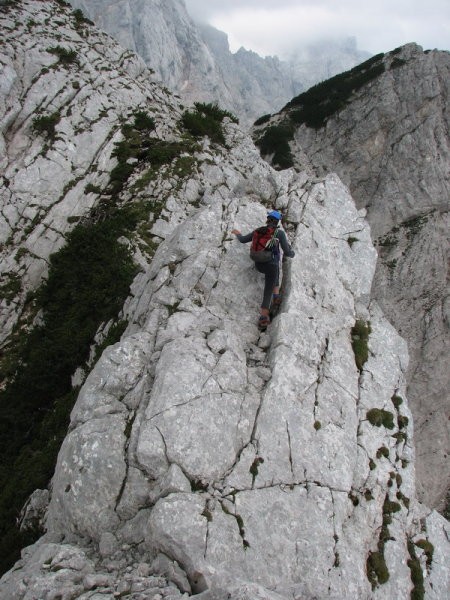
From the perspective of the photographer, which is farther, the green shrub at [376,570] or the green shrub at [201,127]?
the green shrub at [201,127]

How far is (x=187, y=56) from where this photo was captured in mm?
114688

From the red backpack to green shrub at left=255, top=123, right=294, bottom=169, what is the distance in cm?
3770

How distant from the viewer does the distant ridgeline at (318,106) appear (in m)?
48.3

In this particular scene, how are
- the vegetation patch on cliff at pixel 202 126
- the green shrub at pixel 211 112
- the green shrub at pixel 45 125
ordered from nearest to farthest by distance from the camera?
the green shrub at pixel 45 125 < the vegetation patch on cliff at pixel 202 126 < the green shrub at pixel 211 112

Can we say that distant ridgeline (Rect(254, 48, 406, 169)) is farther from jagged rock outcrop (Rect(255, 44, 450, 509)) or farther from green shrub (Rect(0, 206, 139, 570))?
green shrub (Rect(0, 206, 139, 570))

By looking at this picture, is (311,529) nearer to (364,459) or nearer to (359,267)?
(364,459)

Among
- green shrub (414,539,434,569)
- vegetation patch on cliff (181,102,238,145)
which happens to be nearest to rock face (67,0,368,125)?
vegetation patch on cliff (181,102,238,145)

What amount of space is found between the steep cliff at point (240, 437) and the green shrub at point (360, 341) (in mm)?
70

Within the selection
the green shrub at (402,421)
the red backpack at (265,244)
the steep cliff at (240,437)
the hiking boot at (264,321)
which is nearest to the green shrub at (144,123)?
the steep cliff at (240,437)

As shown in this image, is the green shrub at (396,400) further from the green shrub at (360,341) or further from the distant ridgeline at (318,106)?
the distant ridgeline at (318,106)

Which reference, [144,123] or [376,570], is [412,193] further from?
[376,570]

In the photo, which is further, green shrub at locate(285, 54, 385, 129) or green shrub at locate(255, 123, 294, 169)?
green shrub at locate(285, 54, 385, 129)

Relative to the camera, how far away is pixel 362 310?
1365 cm

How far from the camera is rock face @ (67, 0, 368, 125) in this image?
99.9 m
